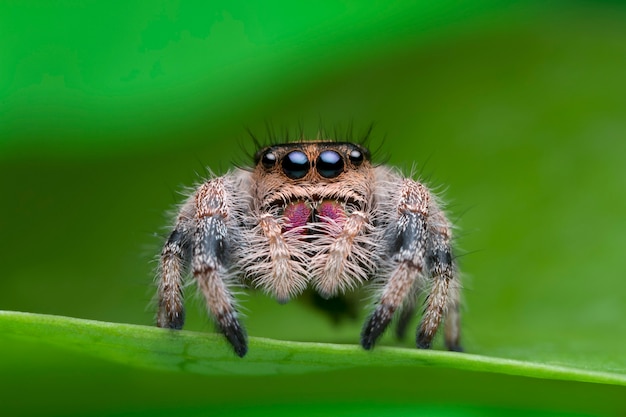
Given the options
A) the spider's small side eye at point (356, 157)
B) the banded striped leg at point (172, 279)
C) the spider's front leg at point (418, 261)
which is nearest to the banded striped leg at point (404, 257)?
the spider's front leg at point (418, 261)

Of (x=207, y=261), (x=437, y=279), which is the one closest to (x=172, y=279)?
(x=207, y=261)

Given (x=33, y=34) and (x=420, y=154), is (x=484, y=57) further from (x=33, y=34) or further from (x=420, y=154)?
(x=33, y=34)

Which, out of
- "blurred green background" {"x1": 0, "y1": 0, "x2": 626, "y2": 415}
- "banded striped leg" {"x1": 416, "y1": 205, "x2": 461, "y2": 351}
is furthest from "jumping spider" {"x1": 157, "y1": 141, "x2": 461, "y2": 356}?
"blurred green background" {"x1": 0, "y1": 0, "x2": 626, "y2": 415}

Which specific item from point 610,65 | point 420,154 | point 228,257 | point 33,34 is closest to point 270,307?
point 228,257

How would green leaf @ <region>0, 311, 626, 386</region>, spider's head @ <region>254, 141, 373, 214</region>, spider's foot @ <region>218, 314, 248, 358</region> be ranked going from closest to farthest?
1. green leaf @ <region>0, 311, 626, 386</region>
2. spider's foot @ <region>218, 314, 248, 358</region>
3. spider's head @ <region>254, 141, 373, 214</region>

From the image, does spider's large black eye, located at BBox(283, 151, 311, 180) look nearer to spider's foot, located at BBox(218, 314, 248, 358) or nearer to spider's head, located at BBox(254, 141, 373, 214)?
spider's head, located at BBox(254, 141, 373, 214)

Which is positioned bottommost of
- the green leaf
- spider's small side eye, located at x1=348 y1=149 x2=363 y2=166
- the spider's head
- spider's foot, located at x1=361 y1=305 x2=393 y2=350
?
the green leaf

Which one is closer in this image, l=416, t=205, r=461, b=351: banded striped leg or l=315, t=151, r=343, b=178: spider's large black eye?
l=416, t=205, r=461, b=351: banded striped leg
